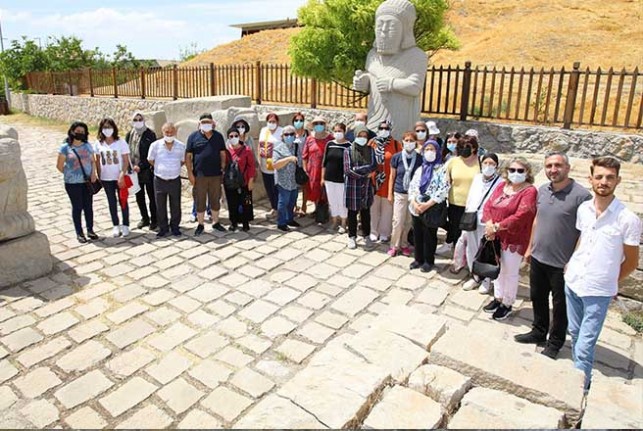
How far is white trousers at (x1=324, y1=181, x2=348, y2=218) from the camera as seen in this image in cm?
648

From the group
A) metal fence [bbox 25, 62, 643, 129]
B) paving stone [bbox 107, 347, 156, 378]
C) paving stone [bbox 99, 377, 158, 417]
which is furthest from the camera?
metal fence [bbox 25, 62, 643, 129]

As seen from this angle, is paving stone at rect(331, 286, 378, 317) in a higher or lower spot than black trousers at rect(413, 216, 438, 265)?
lower

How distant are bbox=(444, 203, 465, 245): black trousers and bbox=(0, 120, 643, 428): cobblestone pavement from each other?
40 cm

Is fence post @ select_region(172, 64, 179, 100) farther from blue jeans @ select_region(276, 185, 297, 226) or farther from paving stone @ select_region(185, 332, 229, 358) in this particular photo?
paving stone @ select_region(185, 332, 229, 358)

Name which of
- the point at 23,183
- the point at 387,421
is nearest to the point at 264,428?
the point at 387,421

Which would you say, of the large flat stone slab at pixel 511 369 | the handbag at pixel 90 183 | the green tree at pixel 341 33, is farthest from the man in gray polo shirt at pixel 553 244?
the green tree at pixel 341 33

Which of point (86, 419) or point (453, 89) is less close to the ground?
point (453, 89)

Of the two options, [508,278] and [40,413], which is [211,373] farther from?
[508,278]

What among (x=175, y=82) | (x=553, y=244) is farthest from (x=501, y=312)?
(x=175, y=82)

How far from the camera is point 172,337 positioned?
409 cm

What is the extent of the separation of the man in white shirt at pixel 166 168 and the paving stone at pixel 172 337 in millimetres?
2579

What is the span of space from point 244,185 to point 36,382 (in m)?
3.78

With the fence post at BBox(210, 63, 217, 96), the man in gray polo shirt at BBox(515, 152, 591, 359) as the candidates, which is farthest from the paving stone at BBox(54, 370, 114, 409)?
the fence post at BBox(210, 63, 217, 96)

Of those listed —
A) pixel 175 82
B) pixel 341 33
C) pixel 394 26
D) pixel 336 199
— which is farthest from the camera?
pixel 175 82
